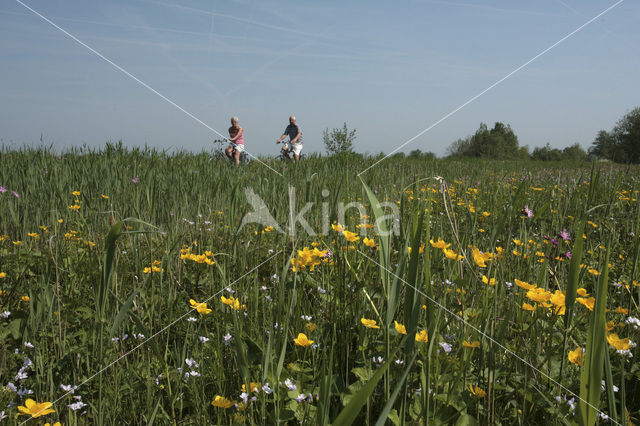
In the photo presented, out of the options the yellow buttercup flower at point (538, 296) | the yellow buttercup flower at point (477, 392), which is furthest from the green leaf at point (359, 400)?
the yellow buttercup flower at point (538, 296)

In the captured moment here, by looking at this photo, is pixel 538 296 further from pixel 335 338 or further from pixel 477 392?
pixel 335 338

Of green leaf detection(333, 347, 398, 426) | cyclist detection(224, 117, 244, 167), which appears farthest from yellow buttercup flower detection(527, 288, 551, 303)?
cyclist detection(224, 117, 244, 167)

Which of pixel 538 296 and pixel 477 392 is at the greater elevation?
pixel 538 296

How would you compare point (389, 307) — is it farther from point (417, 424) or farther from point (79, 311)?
point (79, 311)

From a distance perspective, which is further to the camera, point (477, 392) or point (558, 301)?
point (558, 301)

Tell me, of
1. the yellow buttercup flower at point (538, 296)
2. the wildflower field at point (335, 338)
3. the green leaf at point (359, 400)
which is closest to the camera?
the green leaf at point (359, 400)

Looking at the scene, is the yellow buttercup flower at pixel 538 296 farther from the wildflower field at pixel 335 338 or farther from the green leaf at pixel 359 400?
the green leaf at pixel 359 400

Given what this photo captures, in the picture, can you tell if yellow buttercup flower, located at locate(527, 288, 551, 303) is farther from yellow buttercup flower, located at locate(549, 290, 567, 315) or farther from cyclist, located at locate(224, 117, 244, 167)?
cyclist, located at locate(224, 117, 244, 167)

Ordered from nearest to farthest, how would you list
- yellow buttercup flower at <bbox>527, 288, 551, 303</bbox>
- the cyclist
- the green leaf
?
the green leaf < yellow buttercup flower at <bbox>527, 288, 551, 303</bbox> < the cyclist

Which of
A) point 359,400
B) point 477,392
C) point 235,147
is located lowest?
point 477,392

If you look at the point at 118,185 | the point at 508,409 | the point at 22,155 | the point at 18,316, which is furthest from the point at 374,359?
the point at 22,155

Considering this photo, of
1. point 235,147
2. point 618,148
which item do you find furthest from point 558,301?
point 618,148

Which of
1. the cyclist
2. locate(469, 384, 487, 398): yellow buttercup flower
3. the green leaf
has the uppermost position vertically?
the cyclist

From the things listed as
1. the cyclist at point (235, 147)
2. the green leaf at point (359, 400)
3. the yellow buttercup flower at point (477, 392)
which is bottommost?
the yellow buttercup flower at point (477, 392)
